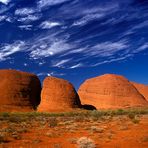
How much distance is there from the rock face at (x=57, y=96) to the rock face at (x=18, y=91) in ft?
5.34

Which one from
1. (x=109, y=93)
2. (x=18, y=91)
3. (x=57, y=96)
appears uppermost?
(x=109, y=93)

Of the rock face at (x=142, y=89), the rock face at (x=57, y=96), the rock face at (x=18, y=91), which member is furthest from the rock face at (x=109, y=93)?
the rock face at (x=18, y=91)

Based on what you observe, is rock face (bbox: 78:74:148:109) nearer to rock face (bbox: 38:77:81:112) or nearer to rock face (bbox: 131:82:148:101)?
rock face (bbox: 131:82:148:101)

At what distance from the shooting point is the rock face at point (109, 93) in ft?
260

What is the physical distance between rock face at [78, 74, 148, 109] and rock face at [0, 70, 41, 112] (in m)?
20.5

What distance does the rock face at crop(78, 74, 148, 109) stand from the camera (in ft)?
260

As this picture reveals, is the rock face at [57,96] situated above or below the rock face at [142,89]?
below

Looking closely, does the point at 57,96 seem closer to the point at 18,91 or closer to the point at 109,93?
the point at 18,91

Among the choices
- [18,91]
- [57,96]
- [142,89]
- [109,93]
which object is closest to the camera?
[18,91]

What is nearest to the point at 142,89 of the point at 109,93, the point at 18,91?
the point at 109,93

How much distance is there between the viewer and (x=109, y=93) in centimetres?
8075

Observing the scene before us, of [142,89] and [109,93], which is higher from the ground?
[142,89]

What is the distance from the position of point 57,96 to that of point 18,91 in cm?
706

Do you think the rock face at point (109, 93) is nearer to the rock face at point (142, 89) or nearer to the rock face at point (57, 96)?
the rock face at point (142, 89)
